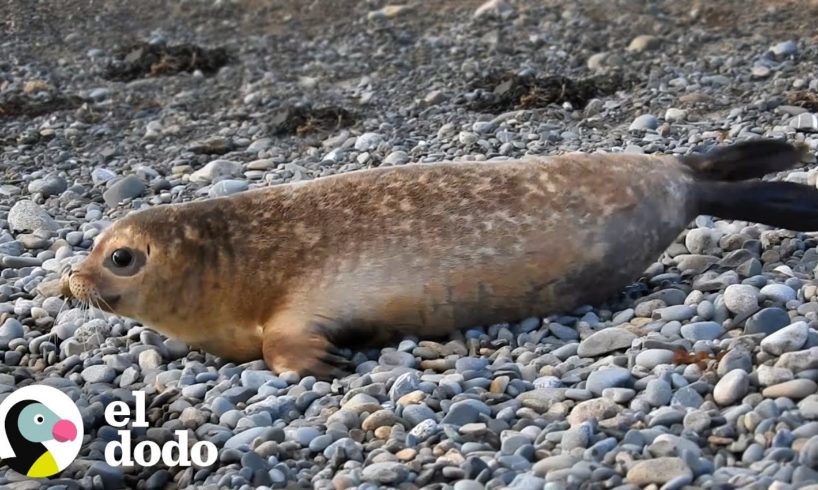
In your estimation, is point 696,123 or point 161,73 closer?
point 696,123

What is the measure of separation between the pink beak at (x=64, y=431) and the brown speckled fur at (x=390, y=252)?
82 centimetres

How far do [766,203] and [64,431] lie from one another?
304cm

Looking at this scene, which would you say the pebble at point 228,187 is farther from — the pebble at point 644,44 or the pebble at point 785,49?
the pebble at point 785,49

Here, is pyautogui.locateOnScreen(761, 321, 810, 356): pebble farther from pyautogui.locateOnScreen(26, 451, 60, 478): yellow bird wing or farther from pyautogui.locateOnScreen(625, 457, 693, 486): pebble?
pyautogui.locateOnScreen(26, 451, 60, 478): yellow bird wing

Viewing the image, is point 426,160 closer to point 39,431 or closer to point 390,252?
point 390,252

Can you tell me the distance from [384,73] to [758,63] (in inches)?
125

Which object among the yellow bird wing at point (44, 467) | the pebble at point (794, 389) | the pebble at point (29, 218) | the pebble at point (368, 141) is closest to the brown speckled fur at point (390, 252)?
the yellow bird wing at point (44, 467)

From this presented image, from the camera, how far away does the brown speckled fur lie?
5.13 meters

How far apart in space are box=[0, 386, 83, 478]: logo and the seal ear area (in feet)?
9.50

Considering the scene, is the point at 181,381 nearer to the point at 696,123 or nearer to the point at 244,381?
the point at 244,381

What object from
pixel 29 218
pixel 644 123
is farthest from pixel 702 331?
pixel 29 218

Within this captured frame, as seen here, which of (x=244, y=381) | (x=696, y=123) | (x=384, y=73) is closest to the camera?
(x=244, y=381)

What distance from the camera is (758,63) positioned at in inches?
382

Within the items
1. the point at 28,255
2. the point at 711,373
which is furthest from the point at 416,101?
the point at 711,373
